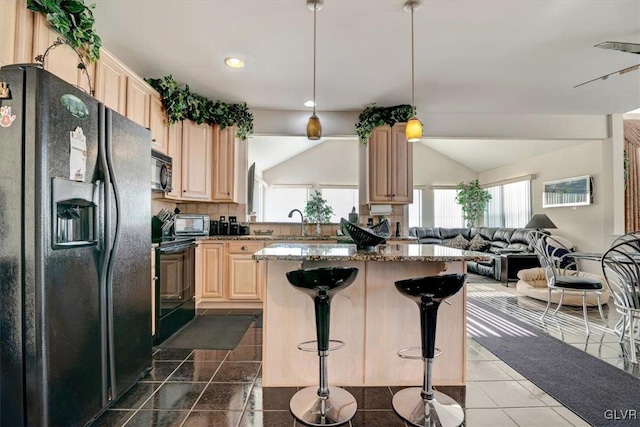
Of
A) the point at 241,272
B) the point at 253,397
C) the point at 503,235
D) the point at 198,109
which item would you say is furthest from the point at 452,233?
the point at 253,397

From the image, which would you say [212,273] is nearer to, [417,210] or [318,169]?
[318,169]

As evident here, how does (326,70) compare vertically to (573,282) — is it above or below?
above

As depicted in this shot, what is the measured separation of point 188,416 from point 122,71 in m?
2.63

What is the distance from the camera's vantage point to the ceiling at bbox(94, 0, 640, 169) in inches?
91.0

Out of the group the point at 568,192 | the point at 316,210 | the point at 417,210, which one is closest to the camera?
the point at 568,192

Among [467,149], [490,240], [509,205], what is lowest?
[490,240]

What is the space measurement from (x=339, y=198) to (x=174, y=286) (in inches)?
281

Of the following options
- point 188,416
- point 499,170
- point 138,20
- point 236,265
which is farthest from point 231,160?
point 499,170

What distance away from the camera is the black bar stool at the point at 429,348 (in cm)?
165

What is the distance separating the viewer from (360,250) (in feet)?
7.03

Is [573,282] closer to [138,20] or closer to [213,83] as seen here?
[213,83]

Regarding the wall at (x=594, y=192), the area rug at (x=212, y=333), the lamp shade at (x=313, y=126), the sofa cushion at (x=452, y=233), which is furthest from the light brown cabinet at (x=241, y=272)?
the sofa cushion at (x=452, y=233)

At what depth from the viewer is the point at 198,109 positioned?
150 inches

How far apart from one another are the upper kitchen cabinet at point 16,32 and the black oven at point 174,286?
1.52 meters
